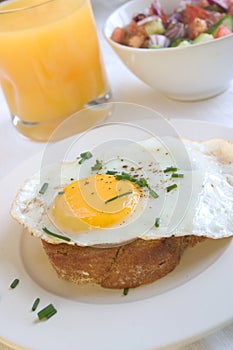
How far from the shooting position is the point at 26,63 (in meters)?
1.86

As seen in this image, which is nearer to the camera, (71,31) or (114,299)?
(114,299)

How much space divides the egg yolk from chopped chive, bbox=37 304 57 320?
0.63ft

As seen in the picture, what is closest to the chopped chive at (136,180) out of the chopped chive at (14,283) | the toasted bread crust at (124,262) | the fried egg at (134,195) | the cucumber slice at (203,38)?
the fried egg at (134,195)

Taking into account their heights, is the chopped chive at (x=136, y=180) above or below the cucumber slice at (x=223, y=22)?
above

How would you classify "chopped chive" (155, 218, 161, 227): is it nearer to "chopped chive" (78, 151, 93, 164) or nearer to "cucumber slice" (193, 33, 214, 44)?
"chopped chive" (78, 151, 93, 164)

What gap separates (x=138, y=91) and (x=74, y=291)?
1137 mm

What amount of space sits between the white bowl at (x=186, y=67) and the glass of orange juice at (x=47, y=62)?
14 cm

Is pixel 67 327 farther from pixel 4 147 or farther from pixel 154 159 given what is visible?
pixel 4 147

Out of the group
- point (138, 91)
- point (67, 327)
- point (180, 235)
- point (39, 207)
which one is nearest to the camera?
point (67, 327)

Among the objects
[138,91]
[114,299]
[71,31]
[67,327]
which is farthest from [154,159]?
[138,91]

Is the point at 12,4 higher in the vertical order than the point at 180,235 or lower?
higher

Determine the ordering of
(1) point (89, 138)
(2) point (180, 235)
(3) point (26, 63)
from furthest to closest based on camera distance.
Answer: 1. (3) point (26, 63)
2. (1) point (89, 138)
3. (2) point (180, 235)

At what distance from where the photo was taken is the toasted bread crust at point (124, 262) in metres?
1.22

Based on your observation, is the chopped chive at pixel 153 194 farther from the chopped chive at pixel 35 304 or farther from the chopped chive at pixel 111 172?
the chopped chive at pixel 35 304
